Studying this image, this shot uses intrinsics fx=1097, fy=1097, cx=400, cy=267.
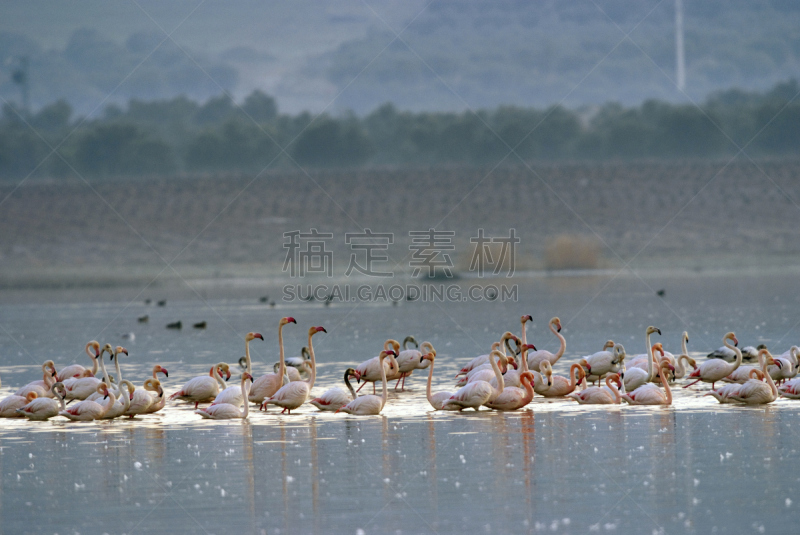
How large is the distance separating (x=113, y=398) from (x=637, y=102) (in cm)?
15516

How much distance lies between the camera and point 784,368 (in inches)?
516

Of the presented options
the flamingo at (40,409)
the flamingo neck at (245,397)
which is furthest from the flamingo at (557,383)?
the flamingo at (40,409)

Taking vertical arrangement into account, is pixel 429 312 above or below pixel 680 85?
below

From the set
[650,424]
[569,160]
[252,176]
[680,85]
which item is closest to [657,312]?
[650,424]

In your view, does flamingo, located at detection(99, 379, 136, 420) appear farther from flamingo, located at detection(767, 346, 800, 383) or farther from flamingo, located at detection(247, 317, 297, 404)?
flamingo, located at detection(767, 346, 800, 383)

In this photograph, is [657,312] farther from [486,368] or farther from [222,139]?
[222,139]

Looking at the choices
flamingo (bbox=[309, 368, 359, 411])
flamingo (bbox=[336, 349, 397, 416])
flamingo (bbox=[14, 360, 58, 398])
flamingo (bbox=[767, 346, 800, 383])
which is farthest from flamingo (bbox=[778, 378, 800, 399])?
flamingo (bbox=[14, 360, 58, 398])

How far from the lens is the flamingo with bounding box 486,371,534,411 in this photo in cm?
1209

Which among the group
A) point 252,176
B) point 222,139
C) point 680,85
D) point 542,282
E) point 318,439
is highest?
point 680,85

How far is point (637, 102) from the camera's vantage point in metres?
160

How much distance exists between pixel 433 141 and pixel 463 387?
7030 centimetres

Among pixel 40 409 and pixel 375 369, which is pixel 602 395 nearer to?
pixel 375 369

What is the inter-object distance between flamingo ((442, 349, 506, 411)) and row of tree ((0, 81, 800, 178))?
6071cm

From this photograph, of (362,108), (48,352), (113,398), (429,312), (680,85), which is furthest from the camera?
(362,108)
